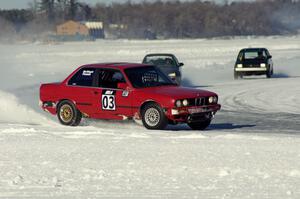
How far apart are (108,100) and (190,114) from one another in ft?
5.68

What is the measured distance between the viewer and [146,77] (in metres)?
14.6

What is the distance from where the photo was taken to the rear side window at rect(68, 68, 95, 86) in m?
14.9

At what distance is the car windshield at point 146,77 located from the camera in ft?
47.4

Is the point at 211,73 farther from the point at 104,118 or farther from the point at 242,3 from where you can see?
the point at 242,3

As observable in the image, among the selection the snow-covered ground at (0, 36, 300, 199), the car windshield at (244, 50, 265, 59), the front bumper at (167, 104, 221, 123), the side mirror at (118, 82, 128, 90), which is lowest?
the snow-covered ground at (0, 36, 300, 199)

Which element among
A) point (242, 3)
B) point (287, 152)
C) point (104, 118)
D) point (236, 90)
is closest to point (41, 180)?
point (287, 152)

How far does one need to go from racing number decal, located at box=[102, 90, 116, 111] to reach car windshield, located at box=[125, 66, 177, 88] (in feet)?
1.58

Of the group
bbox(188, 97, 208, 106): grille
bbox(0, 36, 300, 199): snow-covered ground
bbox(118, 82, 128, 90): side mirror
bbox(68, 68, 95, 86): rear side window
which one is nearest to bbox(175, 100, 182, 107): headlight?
bbox(188, 97, 208, 106): grille

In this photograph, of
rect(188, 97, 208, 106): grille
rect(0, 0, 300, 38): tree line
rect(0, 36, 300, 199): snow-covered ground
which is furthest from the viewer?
rect(0, 0, 300, 38): tree line

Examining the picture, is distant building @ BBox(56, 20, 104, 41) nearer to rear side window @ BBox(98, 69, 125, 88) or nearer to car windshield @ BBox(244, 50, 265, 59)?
car windshield @ BBox(244, 50, 265, 59)

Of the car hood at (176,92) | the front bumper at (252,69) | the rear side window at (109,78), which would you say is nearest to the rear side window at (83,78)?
the rear side window at (109,78)

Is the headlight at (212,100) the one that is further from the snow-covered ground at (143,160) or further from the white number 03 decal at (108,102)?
the white number 03 decal at (108,102)

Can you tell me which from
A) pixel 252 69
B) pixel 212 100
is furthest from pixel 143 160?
pixel 252 69

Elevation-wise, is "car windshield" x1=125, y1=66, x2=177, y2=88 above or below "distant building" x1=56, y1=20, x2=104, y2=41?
below
